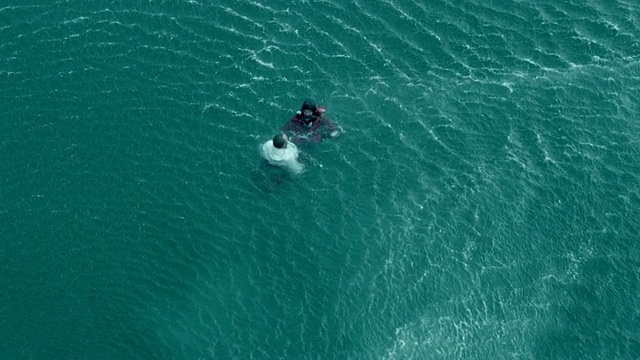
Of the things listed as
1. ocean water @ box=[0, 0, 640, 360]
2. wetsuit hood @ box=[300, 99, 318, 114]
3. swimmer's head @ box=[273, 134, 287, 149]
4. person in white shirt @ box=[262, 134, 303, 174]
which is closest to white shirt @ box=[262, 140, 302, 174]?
person in white shirt @ box=[262, 134, 303, 174]

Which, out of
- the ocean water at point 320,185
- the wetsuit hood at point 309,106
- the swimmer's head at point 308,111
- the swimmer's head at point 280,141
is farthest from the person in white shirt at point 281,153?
the wetsuit hood at point 309,106

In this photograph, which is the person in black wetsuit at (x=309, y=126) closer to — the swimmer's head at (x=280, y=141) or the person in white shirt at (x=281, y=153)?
the person in white shirt at (x=281, y=153)

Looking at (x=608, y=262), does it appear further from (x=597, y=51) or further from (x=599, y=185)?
(x=597, y=51)

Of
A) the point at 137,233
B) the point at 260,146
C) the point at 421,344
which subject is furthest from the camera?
the point at 260,146

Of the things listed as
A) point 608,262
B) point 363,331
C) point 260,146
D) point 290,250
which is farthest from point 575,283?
point 260,146

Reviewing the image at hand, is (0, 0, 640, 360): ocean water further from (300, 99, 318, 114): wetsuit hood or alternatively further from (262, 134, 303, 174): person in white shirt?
(300, 99, 318, 114): wetsuit hood

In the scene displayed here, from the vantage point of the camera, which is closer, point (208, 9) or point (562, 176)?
point (562, 176)
